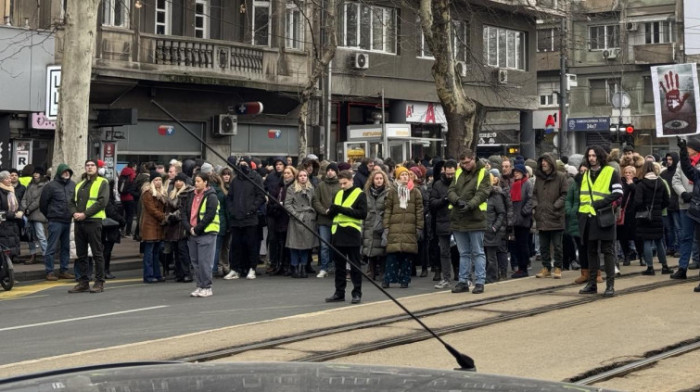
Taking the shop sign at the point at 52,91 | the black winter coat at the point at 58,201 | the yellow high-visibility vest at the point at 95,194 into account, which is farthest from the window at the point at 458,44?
the yellow high-visibility vest at the point at 95,194

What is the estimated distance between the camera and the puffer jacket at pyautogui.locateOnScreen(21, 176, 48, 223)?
774 inches

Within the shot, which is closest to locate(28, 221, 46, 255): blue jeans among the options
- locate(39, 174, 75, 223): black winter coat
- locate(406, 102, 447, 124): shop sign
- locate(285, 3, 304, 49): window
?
locate(39, 174, 75, 223): black winter coat

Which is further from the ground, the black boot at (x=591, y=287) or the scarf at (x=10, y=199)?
the scarf at (x=10, y=199)

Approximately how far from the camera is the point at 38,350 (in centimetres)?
1055

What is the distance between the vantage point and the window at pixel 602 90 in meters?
57.9

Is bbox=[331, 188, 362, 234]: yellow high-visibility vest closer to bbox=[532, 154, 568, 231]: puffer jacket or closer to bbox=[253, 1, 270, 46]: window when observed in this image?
bbox=[532, 154, 568, 231]: puffer jacket

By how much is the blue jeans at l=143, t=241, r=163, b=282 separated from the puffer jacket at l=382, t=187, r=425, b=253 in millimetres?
3729

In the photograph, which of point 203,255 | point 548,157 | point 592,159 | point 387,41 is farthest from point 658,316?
point 387,41

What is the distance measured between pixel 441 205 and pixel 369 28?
782 inches

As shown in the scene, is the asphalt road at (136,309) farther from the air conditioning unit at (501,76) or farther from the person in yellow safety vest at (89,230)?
the air conditioning unit at (501,76)

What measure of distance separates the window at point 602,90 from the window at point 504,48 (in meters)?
16.4

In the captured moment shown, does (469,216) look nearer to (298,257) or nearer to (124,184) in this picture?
(298,257)

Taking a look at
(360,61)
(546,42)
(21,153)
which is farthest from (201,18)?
(546,42)

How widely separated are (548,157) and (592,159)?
245 centimetres
